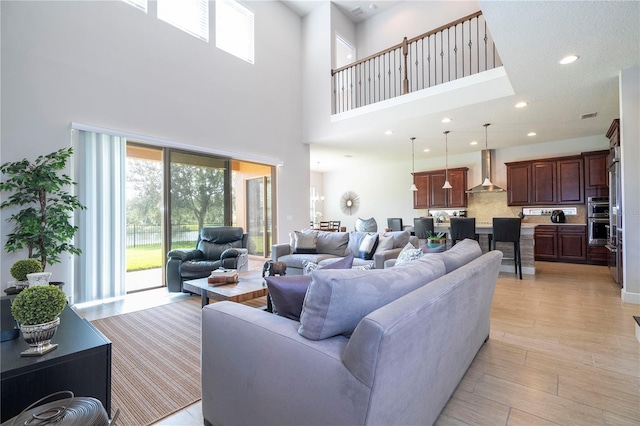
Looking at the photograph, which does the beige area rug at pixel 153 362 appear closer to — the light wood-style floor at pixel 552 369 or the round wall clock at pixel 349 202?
the light wood-style floor at pixel 552 369

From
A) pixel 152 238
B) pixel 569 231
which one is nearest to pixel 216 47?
pixel 152 238

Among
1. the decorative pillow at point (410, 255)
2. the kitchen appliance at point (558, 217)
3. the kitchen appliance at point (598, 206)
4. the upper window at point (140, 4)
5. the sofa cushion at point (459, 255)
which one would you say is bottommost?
the decorative pillow at point (410, 255)

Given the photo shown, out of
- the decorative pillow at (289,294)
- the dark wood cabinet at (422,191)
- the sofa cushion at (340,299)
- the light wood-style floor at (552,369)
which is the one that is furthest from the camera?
the dark wood cabinet at (422,191)

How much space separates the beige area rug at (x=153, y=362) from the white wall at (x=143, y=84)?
5.06 ft

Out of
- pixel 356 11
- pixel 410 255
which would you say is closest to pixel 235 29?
pixel 356 11

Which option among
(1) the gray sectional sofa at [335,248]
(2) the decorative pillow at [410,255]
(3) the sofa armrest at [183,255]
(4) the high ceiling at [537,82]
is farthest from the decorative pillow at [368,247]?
(3) the sofa armrest at [183,255]

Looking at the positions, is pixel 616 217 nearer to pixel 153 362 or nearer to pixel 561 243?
pixel 561 243

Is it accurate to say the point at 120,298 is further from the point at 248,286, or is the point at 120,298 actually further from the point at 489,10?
the point at 489,10

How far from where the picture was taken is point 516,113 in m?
4.92

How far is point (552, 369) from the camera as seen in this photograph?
2.18 metres

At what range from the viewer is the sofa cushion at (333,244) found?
4930 millimetres

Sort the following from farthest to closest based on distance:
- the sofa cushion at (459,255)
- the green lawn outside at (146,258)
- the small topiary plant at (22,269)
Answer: the green lawn outside at (146,258) < the small topiary plant at (22,269) < the sofa cushion at (459,255)

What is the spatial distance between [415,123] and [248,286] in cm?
421

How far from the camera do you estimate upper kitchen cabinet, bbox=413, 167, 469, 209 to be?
26.1 feet
